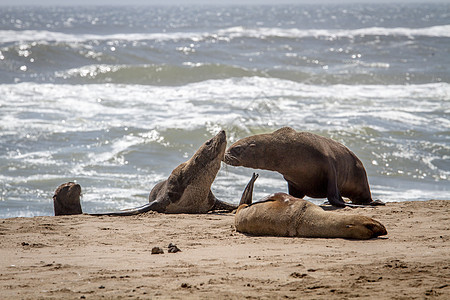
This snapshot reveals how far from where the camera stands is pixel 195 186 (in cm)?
815

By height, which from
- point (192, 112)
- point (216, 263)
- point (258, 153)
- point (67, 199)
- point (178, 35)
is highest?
point (178, 35)

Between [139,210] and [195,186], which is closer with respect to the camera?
[139,210]

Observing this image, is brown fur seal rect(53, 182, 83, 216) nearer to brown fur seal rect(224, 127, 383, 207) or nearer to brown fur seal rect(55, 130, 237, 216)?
brown fur seal rect(55, 130, 237, 216)

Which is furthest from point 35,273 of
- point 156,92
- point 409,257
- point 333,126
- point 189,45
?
point 189,45

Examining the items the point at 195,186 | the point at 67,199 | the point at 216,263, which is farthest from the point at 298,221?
the point at 67,199

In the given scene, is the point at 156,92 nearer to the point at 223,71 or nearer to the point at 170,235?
the point at 223,71

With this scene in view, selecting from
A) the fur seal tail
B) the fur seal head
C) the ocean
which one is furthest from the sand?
the ocean

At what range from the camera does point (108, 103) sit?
18875 mm

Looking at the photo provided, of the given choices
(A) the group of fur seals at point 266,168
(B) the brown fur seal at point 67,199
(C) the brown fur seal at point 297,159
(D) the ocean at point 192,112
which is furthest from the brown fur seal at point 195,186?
(B) the brown fur seal at point 67,199

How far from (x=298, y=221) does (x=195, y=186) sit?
2391mm

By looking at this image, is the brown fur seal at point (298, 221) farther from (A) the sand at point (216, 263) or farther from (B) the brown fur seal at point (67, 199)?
(B) the brown fur seal at point (67, 199)

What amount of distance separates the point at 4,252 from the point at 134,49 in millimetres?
27718

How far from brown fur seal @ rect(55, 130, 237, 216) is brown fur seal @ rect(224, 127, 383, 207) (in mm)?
389

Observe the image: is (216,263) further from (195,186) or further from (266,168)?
(195,186)
